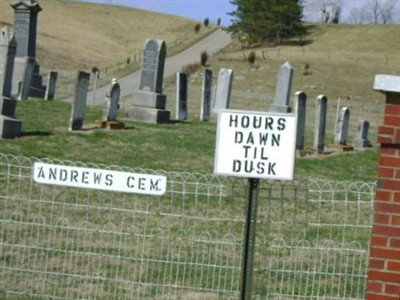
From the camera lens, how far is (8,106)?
17156 mm

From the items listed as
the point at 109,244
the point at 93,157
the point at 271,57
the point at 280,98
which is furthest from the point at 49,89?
the point at 271,57

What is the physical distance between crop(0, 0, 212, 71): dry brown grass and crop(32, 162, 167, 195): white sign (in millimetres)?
46484

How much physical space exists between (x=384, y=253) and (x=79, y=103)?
43.8 ft

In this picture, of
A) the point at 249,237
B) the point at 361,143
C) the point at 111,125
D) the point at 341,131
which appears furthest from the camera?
the point at 361,143

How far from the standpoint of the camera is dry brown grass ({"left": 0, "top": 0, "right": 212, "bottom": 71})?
6091cm

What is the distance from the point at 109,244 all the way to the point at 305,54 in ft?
179

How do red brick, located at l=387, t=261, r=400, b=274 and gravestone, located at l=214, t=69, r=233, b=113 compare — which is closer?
red brick, located at l=387, t=261, r=400, b=274

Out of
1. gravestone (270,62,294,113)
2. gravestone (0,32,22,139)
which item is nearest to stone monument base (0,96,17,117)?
gravestone (0,32,22,139)

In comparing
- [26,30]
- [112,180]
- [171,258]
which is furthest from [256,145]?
[26,30]

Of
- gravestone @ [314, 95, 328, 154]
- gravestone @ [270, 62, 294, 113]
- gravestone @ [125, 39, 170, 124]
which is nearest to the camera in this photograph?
gravestone @ [314, 95, 328, 154]

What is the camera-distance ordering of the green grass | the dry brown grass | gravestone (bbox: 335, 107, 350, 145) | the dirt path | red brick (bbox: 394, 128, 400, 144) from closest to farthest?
1. red brick (bbox: 394, 128, 400, 144)
2. the green grass
3. gravestone (bbox: 335, 107, 350, 145)
4. the dirt path
5. the dry brown grass

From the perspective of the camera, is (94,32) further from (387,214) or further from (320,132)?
(387,214)

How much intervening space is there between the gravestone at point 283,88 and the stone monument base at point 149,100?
293 cm

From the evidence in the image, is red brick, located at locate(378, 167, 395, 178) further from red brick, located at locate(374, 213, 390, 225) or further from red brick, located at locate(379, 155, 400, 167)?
red brick, located at locate(374, 213, 390, 225)
